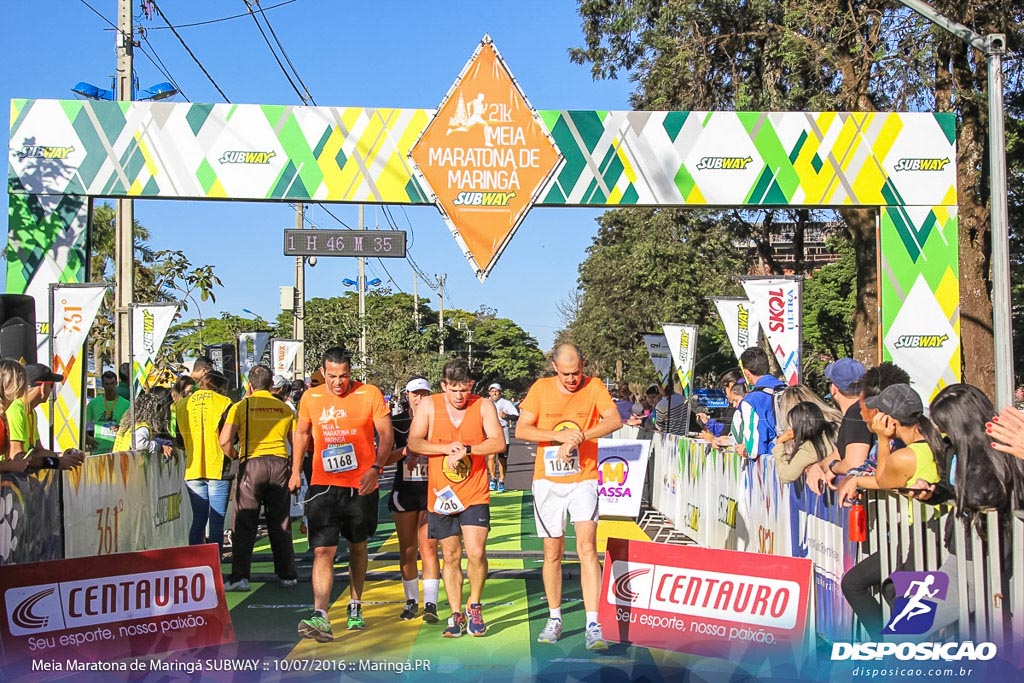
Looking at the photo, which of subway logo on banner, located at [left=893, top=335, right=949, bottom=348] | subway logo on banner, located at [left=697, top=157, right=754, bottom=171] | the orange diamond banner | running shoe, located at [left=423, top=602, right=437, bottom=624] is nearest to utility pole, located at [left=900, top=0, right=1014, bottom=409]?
subway logo on banner, located at [left=893, top=335, right=949, bottom=348]

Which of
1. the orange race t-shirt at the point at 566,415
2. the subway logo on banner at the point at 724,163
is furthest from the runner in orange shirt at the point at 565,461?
the subway logo on banner at the point at 724,163

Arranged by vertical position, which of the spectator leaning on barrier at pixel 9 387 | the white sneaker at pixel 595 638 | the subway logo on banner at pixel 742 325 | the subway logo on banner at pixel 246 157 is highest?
the subway logo on banner at pixel 246 157

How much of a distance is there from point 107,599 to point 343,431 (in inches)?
90.0

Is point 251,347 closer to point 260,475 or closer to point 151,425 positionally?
point 151,425

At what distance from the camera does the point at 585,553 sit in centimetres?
733

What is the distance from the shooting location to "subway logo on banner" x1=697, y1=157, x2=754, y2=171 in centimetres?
1257

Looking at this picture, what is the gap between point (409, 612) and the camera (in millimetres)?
8359

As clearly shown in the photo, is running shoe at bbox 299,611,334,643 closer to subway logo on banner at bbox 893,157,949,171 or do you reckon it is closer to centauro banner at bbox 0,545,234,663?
centauro banner at bbox 0,545,234,663

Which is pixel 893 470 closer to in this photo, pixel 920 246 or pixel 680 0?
pixel 920 246

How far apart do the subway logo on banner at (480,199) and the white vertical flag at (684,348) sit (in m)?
3.85

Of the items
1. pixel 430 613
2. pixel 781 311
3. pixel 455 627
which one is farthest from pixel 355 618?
pixel 781 311

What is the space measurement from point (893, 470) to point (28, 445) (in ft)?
18.2

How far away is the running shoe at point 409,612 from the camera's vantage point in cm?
830

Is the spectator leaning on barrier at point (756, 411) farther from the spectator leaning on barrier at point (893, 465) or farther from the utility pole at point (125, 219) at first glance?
the utility pole at point (125, 219)
